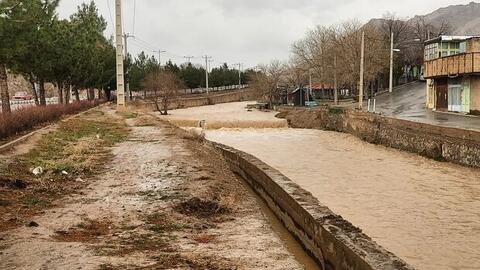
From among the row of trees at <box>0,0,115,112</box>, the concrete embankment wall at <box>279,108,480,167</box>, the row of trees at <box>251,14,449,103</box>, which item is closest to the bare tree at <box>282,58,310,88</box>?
the row of trees at <box>251,14,449,103</box>

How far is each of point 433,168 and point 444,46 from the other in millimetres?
25427

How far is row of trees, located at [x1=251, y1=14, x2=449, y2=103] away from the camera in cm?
5975

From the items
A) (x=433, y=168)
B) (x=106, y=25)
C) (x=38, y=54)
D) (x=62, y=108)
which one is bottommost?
(x=433, y=168)

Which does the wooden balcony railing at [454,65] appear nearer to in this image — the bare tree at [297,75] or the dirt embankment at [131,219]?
the dirt embankment at [131,219]

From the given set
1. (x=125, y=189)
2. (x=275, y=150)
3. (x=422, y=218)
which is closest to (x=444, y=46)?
(x=275, y=150)

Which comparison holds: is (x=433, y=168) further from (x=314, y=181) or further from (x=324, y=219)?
(x=324, y=219)

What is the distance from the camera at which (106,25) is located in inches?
2761

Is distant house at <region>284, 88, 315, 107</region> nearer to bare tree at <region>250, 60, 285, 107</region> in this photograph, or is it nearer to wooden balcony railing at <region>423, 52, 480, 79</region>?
bare tree at <region>250, 60, 285, 107</region>

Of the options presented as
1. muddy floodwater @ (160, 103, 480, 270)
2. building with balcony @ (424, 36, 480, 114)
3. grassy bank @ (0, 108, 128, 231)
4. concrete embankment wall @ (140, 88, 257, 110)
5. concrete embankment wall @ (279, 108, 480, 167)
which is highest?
building with balcony @ (424, 36, 480, 114)

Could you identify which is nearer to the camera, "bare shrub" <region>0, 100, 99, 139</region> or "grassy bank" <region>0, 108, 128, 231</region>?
Answer: "grassy bank" <region>0, 108, 128, 231</region>

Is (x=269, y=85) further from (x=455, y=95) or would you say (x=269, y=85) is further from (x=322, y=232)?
(x=322, y=232)

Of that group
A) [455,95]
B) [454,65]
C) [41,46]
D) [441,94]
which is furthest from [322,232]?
[441,94]

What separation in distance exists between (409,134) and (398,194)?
12101 millimetres

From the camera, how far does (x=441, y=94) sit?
4156cm
